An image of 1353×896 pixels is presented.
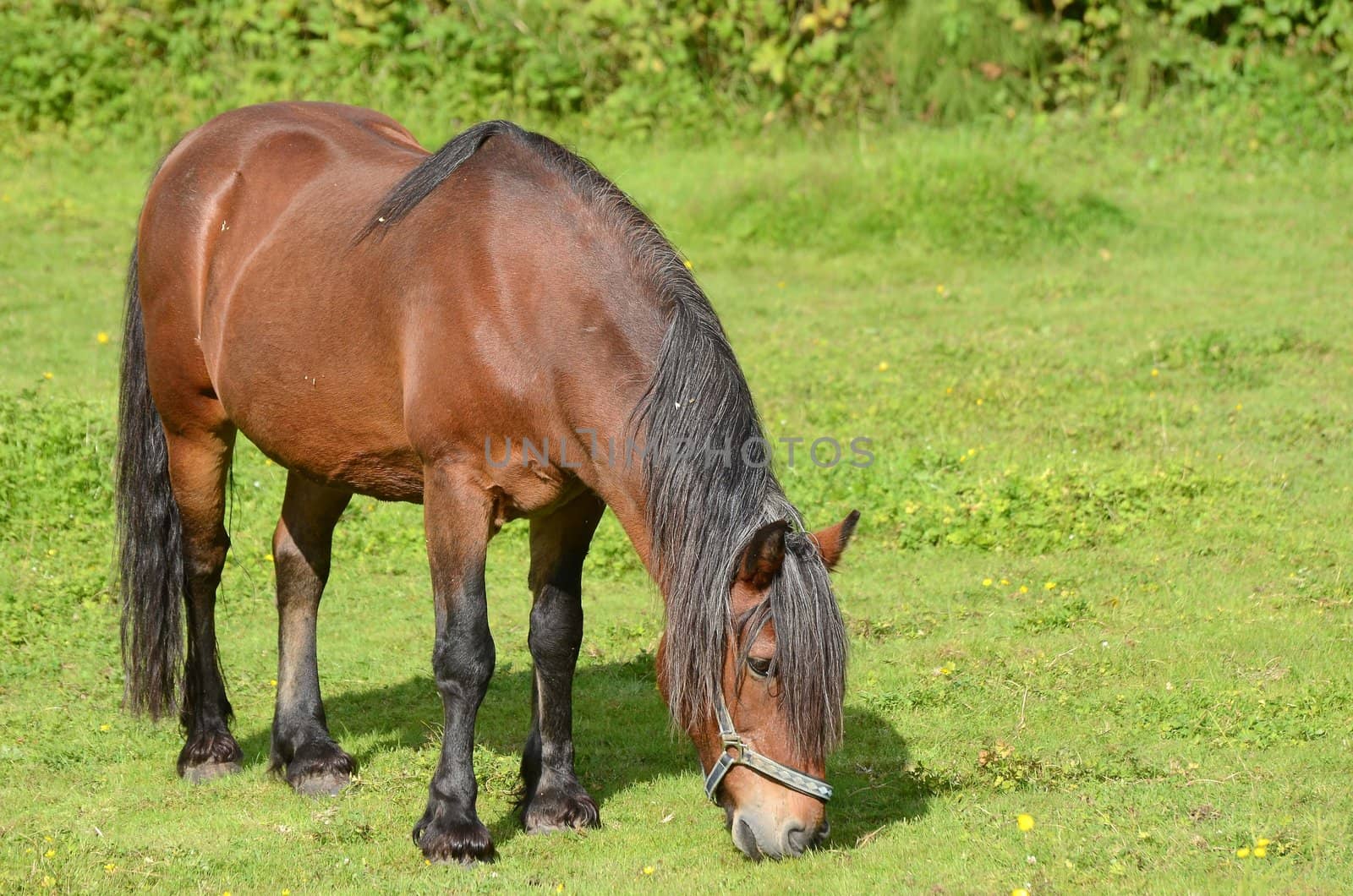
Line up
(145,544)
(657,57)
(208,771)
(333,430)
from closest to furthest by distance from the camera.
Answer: (333,430), (208,771), (145,544), (657,57)

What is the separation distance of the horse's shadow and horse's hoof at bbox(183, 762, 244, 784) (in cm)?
21

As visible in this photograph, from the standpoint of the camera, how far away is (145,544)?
5.85 metres

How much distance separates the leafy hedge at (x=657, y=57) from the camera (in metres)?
14.1

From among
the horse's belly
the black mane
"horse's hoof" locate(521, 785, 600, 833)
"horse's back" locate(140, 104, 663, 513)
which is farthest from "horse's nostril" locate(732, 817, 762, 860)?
Answer: the horse's belly

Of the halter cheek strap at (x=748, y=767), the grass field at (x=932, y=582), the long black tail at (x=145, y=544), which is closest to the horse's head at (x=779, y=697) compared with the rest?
the halter cheek strap at (x=748, y=767)

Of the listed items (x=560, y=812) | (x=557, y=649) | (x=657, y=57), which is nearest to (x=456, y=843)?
(x=560, y=812)

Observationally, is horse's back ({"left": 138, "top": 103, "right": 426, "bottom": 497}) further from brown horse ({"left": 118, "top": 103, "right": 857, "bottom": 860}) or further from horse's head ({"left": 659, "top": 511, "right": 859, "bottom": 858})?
horse's head ({"left": 659, "top": 511, "right": 859, "bottom": 858})

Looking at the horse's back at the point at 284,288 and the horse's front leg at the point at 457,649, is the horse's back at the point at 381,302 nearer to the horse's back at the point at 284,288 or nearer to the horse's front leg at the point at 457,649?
the horse's back at the point at 284,288

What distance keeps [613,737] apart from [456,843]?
4.14ft

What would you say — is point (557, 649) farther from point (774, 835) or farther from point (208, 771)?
point (208, 771)

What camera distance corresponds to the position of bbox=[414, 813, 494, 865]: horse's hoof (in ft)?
15.0

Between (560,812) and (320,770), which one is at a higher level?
(560,812)

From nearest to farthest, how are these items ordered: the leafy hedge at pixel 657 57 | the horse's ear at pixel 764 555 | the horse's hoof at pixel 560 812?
1. the horse's ear at pixel 764 555
2. the horse's hoof at pixel 560 812
3. the leafy hedge at pixel 657 57

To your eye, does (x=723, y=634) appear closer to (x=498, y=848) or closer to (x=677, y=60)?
(x=498, y=848)
